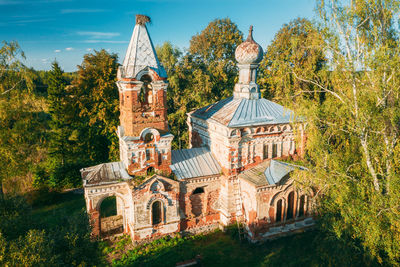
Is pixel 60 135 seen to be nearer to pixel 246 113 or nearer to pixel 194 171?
pixel 194 171

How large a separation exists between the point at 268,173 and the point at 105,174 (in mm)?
→ 8157

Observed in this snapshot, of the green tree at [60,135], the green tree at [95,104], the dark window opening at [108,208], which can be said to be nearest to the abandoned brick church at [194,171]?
the dark window opening at [108,208]

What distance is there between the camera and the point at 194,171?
48.8ft

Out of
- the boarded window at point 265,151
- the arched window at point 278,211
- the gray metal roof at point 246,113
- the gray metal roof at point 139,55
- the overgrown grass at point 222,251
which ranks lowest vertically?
the overgrown grass at point 222,251

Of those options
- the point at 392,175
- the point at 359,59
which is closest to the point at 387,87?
the point at 359,59

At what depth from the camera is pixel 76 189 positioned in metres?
22.3

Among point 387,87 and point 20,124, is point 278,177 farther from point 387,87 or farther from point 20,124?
point 20,124

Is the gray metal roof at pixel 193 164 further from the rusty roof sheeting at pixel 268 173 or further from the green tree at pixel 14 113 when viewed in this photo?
the green tree at pixel 14 113

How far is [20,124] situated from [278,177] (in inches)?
499

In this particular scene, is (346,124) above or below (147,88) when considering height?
below

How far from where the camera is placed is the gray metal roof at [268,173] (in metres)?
13.9

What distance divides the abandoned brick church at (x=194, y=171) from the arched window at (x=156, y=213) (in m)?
0.05

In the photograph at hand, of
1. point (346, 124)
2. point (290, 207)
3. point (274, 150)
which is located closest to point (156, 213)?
point (290, 207)

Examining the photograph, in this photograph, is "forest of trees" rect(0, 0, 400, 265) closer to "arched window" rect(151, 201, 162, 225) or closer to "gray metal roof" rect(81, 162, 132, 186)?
"gray metal roof" rect(81, 162, 132, 186)
